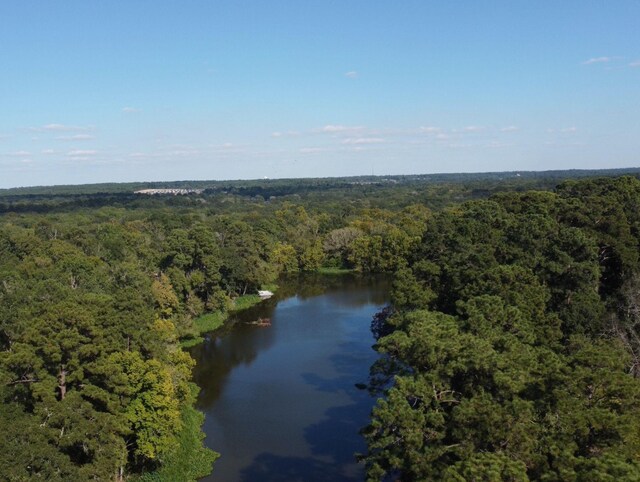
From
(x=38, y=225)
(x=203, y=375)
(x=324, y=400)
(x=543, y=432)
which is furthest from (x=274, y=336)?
(x=38, y=225)

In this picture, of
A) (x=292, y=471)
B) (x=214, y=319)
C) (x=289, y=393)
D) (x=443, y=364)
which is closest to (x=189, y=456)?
(x=292, y=471)

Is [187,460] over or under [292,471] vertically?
over

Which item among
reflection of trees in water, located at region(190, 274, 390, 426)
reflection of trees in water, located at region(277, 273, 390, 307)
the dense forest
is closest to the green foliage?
the dense forest

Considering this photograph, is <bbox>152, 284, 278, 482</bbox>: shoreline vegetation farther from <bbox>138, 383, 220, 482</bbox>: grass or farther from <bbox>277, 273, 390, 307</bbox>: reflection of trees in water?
<bbox>277, 273, 390, 307</bbox>: reflection of trees in water

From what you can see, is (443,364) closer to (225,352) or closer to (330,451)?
(330,451)

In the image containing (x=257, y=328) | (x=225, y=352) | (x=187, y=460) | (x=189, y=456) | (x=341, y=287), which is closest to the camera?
(x=187, y=460)

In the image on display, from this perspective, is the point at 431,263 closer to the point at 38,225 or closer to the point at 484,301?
the point at 484,301

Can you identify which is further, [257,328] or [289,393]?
[257,328]
